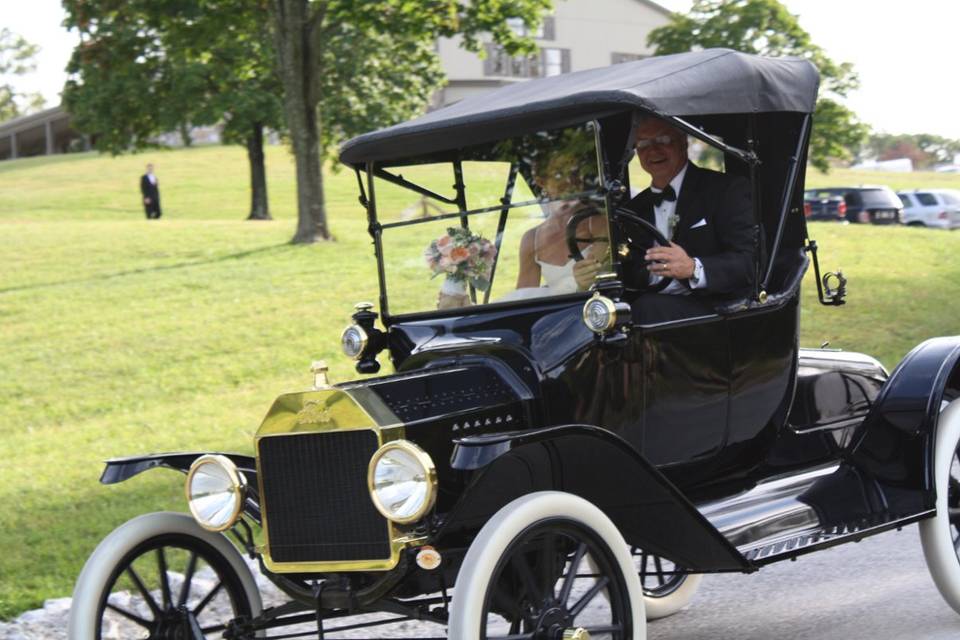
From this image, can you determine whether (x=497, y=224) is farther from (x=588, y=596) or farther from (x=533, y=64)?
(x=533, y=64)

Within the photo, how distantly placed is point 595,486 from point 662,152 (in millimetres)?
1572

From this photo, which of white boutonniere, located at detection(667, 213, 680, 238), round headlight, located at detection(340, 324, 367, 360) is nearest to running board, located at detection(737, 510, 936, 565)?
white boutonniere, located at detection(667, 213, 680, 238)

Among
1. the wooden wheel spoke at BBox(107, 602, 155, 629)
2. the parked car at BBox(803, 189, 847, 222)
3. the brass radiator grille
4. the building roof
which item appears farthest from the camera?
the building roof

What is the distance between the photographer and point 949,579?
5328mm

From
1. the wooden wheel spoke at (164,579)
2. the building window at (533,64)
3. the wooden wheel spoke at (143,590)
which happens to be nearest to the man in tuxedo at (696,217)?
the wooden wheel spoke at (164,579)

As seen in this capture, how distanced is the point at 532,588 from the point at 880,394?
89.5 inches

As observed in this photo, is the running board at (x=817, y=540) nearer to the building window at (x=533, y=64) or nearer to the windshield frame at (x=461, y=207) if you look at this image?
the windshield frame at (x=461, y=207)

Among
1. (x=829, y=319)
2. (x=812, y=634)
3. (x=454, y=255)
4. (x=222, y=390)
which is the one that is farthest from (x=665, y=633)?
(x=829, y=319)

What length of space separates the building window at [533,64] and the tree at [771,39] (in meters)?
18.7

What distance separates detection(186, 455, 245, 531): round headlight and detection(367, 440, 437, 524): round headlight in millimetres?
621

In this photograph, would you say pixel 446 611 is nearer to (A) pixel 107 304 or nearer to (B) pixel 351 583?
(B) pixel 351 583

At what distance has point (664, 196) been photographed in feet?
17.7

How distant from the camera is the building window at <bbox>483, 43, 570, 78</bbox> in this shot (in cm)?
5634

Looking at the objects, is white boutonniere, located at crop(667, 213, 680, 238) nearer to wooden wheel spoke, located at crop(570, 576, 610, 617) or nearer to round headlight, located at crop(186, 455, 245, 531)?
wooden wheel spoke, located at crop(570, 576, 610, 617)
